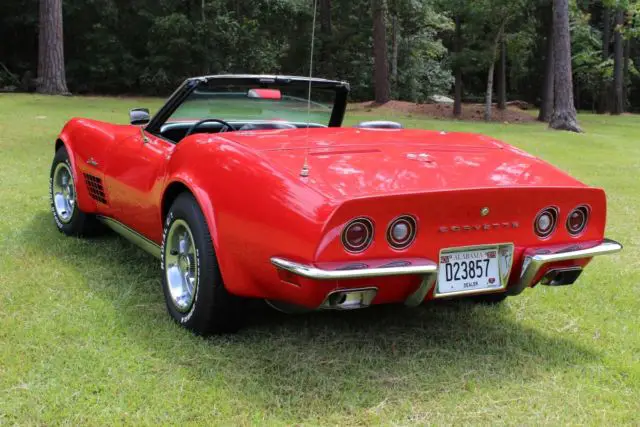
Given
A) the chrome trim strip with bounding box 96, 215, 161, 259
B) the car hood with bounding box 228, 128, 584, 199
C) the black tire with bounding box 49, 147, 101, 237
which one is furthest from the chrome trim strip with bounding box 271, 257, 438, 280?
the black tire with bounding box 49, 147, 101, 237

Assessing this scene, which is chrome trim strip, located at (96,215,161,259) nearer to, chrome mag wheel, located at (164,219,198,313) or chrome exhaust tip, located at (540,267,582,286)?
chrome mag wheel, located at (164,219,198,313)

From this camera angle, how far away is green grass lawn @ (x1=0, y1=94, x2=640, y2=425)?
2643 mm

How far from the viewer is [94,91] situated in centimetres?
2981

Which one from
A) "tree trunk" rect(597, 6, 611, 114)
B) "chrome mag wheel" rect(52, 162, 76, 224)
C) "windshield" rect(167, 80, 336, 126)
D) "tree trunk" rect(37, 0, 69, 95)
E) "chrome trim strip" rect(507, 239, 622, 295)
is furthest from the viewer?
"tree trunk" rect(597, 6, 611, 114)

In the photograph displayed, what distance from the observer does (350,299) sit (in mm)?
2789

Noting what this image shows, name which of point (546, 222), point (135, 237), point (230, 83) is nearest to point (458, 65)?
point (230, 83)

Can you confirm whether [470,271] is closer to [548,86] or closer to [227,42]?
[548,86]

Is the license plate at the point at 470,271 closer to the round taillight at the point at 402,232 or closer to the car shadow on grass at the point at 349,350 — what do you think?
the round taillight at the point at 402,232

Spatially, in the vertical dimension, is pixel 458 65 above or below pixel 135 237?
above

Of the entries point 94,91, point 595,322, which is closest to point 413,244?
point 595,322

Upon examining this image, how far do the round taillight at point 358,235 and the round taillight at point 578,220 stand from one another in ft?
3.59

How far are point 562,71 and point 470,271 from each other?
56.7ft

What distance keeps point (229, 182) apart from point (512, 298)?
6.62ft

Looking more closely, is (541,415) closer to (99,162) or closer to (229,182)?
(229,182)
